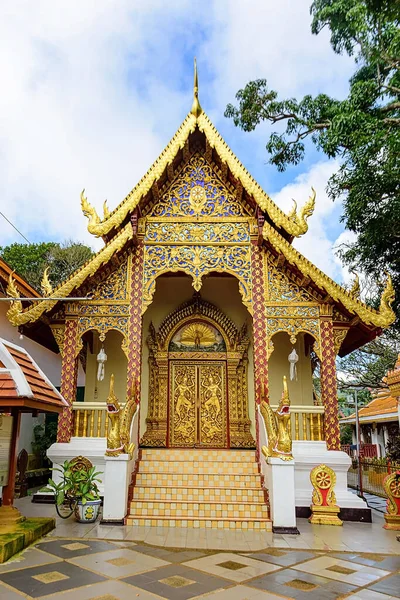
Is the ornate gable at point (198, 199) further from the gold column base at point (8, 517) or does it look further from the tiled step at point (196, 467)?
the gold column base at point (8, 517)

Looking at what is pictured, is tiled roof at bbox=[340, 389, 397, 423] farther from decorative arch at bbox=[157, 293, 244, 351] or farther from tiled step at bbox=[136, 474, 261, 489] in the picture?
tiled step at bbox=[136, 474, 261, 489]

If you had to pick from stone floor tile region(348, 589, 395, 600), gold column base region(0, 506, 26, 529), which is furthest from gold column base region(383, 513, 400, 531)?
gold column base region(0, 506, 26, 529)

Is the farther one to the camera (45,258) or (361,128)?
(45,258)

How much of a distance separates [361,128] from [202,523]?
749 cm

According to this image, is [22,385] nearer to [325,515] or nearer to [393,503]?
[325,515]

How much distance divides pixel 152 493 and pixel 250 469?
146cm

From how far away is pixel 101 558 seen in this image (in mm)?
4223

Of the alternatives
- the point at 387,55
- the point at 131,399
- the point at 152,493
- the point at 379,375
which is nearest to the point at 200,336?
the point at 131,399

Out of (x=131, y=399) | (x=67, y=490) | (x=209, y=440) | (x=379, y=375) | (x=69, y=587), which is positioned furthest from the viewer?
(x=379, y=375)

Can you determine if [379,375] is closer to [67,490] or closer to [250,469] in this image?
[250,469]

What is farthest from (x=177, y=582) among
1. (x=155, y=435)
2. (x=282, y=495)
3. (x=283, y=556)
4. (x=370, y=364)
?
(x=370, y=364)

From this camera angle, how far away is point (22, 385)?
4348 mm

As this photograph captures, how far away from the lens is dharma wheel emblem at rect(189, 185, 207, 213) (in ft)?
25.1

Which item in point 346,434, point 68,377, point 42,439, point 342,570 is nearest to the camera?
point 342,570
